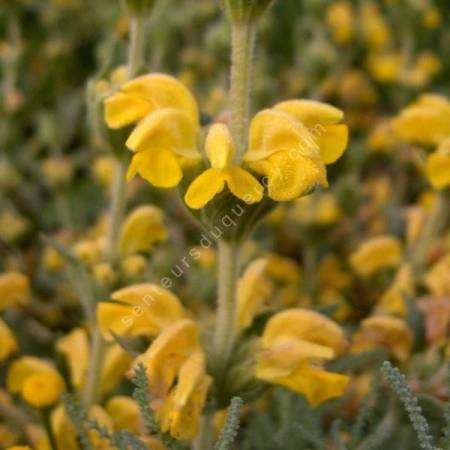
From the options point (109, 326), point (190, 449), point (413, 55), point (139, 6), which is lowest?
point (190, 449)

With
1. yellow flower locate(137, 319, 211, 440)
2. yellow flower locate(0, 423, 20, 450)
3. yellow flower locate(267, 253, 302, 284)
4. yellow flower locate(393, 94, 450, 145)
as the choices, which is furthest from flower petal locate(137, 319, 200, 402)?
yellow flower locate(267, 253, 302, 284)

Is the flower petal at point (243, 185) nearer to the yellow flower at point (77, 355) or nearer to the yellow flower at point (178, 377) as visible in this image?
the yellow flower at point (178, 377)

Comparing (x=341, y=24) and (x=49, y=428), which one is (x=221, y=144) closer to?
(x=49, y=428)

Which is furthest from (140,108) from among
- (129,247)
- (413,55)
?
(413,55)

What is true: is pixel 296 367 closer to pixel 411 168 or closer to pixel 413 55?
pixel 411 168

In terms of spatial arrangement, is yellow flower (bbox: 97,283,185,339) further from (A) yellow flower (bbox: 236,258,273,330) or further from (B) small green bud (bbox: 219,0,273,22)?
(B) small green bud (bbox: 219,0,273,22)

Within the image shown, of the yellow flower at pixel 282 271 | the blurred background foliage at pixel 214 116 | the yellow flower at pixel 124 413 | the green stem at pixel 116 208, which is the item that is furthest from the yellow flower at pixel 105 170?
the yellow flower at pixel 124 413
